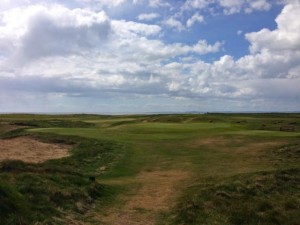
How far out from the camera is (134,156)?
3556 centimetres

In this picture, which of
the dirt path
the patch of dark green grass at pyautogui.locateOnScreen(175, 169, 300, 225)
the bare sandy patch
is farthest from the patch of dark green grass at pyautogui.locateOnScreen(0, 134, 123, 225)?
the bare sandy patch

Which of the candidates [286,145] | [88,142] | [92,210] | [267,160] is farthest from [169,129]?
[92,210]

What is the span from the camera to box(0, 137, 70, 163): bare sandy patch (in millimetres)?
35956

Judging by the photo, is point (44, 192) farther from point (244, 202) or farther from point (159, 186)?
point (244, 202)

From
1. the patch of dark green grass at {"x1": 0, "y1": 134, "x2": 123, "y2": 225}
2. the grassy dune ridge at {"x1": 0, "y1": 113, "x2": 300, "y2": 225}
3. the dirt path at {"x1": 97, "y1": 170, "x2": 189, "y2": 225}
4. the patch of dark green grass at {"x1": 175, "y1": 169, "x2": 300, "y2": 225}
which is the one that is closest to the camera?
the patch of dark green grass at {"x1": 0, "y1": 134, "x2": 123, "y2": 225}

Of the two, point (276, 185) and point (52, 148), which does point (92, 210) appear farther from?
point (52, 148)

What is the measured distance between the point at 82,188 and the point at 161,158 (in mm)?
15133

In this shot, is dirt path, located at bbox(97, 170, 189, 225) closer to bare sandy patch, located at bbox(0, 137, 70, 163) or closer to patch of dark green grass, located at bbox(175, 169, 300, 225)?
patch of dark green grass, located at bbox(175, 169, 300, 225)

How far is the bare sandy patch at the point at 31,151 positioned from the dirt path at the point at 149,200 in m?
12.3

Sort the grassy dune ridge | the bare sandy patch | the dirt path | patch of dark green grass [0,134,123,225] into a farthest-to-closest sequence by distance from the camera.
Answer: the bare sandy patch → the dirt path → the grassy dune ridge → patch of dark green grass [0,134,123,225]

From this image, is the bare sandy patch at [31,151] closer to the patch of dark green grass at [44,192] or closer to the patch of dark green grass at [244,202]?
the patch of dark green grass at [44,192]

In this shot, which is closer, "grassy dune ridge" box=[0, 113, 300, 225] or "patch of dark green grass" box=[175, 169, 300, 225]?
"grassy dune ridge" box=[0, 113, 300, 225]

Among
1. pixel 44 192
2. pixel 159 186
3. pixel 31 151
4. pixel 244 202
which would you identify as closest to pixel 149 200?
pixel 159 186

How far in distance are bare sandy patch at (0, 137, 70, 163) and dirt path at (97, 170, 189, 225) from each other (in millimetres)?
12337
